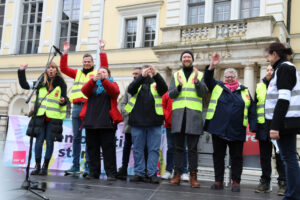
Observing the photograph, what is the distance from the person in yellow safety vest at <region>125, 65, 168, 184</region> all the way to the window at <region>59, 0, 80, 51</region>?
15.2 meters

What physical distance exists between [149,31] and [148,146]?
516 inches

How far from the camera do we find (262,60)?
13062 mm

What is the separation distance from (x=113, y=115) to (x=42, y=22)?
17181mm

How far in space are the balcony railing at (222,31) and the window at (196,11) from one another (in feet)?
6.41

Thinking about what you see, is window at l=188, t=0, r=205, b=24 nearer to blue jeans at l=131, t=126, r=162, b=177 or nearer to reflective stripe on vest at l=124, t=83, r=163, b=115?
reflective stripe on vest at l=124, t=83, r=163, b=115

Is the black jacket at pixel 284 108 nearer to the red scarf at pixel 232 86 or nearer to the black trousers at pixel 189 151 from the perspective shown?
the red scarf at pixel 232 86

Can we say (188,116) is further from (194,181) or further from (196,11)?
(196,11)

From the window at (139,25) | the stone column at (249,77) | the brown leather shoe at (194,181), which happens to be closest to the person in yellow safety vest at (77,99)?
the brown leather shoe at (194,181)

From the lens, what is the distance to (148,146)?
582 cm

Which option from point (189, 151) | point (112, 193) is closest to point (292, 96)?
point (189, 151)

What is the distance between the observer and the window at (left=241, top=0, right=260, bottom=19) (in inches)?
599

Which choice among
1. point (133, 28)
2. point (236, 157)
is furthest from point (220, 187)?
point (133, 28)

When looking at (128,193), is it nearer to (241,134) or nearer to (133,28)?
(241,134)

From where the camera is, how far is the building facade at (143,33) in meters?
13.6
